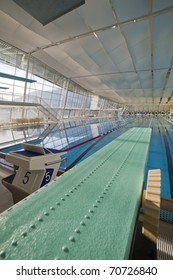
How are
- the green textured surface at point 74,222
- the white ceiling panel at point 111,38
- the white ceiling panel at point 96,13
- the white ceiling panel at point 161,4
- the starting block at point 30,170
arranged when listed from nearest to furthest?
the green textured surface at point 74,222
the starting block at point 30,170
the white ceiling panel at point 161,4
the white ceiling panel at point 96,13
the white ceiling panel at point 111,38

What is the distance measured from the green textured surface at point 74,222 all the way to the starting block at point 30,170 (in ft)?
1.80

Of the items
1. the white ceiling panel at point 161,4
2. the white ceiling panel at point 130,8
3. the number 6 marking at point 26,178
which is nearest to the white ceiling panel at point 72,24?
the white ceiling panel at point 130,8

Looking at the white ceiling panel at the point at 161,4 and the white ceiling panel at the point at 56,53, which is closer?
the white ceiling panel at the point at 161,4

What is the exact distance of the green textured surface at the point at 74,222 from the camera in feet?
2.61

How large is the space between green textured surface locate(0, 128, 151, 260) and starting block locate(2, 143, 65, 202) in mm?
548

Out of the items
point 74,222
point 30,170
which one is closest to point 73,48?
point 30,170

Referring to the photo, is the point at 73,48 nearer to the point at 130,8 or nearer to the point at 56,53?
the point at 56,53

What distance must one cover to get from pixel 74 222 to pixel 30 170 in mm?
1273

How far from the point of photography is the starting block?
1.97m

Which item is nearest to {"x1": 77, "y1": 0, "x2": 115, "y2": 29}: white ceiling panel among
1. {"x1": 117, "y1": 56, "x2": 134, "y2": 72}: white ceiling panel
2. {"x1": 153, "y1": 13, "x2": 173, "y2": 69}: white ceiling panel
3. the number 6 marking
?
{"x1": 153, "y1": 13, "x2": 173, "y2": 69}: white ceiling panel

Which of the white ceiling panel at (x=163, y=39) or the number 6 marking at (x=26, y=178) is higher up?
the white ceiling panel at (x=163, y=39)

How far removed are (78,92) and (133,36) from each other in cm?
1649

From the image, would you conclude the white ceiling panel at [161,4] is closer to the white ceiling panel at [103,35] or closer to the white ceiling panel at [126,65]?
the white ceiling panel at [103,35]

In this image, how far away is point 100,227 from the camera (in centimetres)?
98
